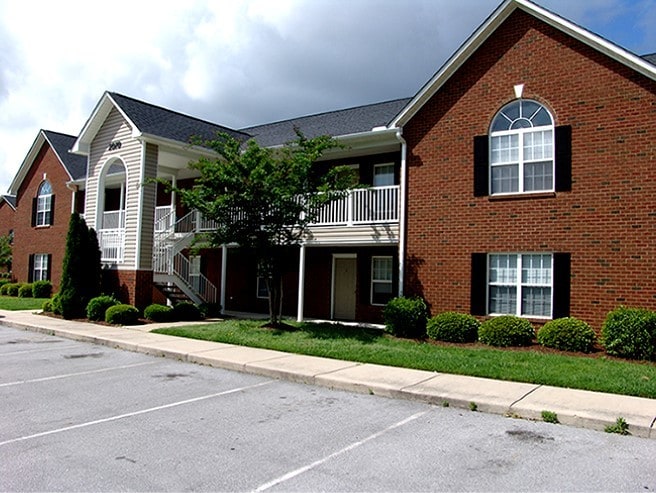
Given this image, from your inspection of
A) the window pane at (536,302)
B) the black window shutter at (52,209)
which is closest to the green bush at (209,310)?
the window pane at (536,302)

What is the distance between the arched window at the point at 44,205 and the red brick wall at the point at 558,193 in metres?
21.5

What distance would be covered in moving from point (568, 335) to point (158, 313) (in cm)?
A: 1173

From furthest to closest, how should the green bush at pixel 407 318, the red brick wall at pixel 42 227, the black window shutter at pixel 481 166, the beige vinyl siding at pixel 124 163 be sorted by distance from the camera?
1. the red brick wall at pixel 42 227
2. the beige vinyl siding at pixel 124 163
3. the black window shutter at pixel 481 166
4. the green bush at pixel 407 318

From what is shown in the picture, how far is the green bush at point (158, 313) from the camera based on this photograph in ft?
56.7

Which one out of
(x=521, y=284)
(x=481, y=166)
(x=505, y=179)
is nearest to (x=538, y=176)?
(x=505, y=179)

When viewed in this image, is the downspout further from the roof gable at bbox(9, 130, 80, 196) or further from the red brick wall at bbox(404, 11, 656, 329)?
the roof gable at bbox(9, 130, 80, 196)

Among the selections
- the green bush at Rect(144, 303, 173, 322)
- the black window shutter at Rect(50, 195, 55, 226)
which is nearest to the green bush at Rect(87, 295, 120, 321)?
the green bush at Rect(144, 303, 173, 322)

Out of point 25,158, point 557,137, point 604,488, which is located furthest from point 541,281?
point 25,158

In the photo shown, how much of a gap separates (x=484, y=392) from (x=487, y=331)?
4779 mm

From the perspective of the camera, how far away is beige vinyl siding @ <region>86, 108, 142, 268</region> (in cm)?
1850

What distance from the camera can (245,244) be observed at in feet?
49.4

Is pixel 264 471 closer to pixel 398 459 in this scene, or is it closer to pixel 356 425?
pixel 398 459

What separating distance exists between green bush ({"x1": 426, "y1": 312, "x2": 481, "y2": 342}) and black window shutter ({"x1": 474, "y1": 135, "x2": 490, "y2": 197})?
3157 millimetres

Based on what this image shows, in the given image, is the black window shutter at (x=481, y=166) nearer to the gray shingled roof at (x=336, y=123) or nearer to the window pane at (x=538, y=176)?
the window pane at (x=538, y=176)
